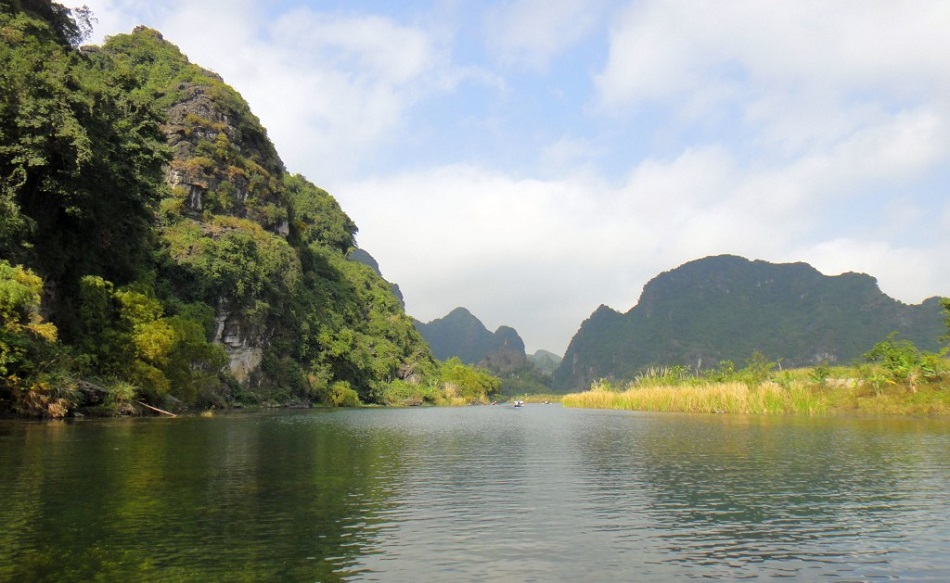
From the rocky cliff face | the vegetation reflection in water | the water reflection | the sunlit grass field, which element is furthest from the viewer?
the rocky cliff face

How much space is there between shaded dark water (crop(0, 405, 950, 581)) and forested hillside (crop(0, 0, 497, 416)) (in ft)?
68.7

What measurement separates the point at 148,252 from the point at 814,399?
219ft

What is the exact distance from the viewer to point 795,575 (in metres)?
8.26

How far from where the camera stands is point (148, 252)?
230ft

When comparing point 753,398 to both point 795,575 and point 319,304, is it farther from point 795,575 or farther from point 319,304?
point 319,304

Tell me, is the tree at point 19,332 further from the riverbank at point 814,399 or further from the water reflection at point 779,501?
the riverbank at point 814,399

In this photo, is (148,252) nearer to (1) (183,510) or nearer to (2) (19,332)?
(2) (19,332)

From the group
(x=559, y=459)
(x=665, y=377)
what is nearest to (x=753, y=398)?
(x=665, y=377)

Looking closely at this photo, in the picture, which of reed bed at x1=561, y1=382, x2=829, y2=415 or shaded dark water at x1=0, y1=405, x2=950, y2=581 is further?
reed bed at x1=561, y1=382, x2=829, y2=415

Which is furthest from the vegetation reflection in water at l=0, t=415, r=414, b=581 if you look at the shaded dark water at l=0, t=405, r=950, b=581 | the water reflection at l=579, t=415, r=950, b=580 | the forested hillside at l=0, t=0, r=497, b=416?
the forested hillside at l=0, t=0, r=497, b=416

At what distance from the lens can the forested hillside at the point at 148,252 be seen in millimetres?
38250

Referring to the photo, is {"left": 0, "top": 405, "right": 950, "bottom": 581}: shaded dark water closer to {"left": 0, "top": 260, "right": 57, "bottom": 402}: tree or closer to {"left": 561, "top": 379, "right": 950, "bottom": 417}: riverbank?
{"left": 0, "top": 260, "right": 57, "bottom": 402}: tree

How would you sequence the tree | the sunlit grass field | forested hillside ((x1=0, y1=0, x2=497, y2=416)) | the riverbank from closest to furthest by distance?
the tree → forested hillside ((x1=0, y1=0, x2=497, y2=416)) → the riverbank → the sunlit grass field

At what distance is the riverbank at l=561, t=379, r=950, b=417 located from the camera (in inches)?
1702
